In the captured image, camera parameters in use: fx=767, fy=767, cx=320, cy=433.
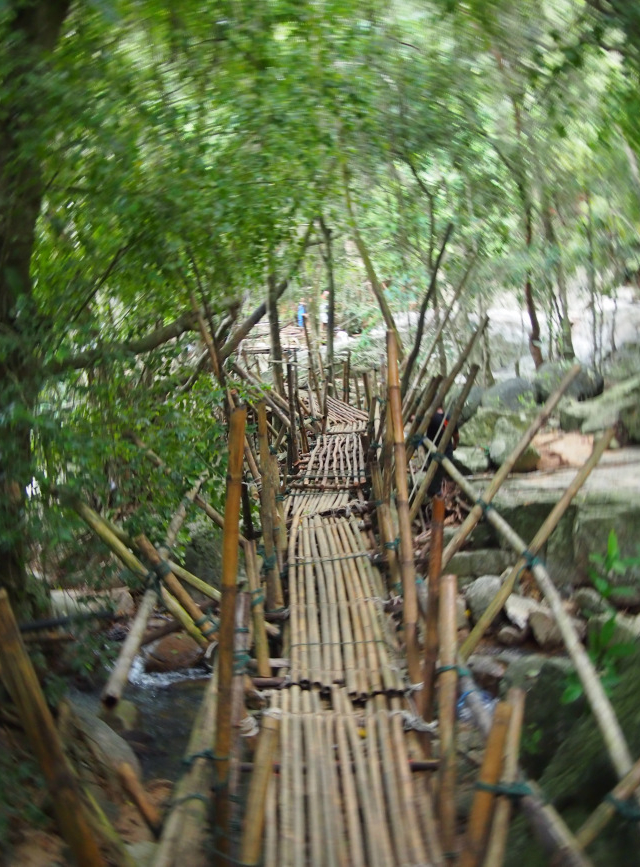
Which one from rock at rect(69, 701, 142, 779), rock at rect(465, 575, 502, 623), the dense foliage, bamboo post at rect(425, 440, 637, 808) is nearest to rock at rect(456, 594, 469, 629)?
rock at rect(465, 575, 502, 623)

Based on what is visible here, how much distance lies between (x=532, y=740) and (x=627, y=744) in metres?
1.34

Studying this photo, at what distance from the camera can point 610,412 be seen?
768 cm

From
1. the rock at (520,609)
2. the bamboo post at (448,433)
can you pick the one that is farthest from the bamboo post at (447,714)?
the rock at (520,609)

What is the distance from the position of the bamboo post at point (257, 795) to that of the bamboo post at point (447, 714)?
1.52ft

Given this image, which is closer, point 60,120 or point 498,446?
point 60,120

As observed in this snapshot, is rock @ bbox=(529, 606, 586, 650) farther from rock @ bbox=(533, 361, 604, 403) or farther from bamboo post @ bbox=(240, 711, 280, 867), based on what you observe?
rock @ bbox=(533, 361, 604, 403)

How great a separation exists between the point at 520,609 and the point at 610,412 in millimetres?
2956

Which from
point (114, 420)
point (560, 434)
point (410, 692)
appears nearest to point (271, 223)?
point (114, 420)

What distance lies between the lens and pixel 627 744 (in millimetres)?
2244

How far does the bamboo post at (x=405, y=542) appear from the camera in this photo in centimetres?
303

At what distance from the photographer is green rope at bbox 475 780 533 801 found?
1737 millimetres

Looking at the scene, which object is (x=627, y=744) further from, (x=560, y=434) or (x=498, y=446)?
→ (x=560, y=434)

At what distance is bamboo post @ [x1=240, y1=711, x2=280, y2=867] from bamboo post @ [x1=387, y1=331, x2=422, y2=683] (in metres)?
1.15

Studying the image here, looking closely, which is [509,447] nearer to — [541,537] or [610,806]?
[541,537]
